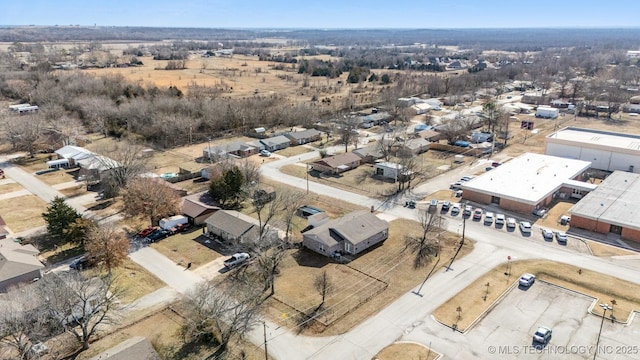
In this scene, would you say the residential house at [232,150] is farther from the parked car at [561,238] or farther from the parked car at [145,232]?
the parked car at [561,238]

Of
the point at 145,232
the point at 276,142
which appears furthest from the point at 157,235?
the point at 276,142

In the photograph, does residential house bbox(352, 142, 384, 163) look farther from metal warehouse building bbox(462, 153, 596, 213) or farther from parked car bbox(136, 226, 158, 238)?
parked car bbox(136, 226, 158, 238)

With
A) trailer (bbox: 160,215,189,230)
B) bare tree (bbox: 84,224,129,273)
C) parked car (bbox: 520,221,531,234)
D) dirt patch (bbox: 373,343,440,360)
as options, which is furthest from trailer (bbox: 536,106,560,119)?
bare tree (bbox: 84,224,129,273)

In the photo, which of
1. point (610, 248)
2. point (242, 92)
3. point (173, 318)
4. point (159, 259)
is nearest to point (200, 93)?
point (242, 92)

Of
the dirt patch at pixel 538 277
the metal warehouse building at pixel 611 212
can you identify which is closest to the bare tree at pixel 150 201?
the dirt patch at pixel 538 277

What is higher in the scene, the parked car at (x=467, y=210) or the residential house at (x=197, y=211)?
the residential house at (x=197, y=211)

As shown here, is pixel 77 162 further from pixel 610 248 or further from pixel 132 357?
pixel 610 248

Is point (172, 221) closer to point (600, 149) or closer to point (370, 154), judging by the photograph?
point (370, 154)
